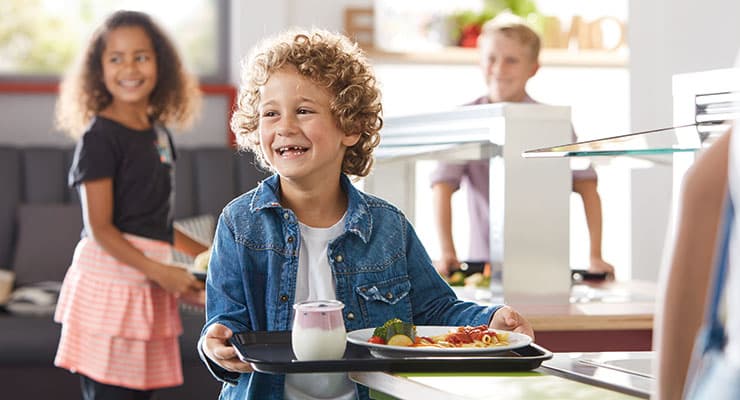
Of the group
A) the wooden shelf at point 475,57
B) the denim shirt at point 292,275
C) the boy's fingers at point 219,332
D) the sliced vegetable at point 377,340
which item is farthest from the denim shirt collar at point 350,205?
the wooden shelf at point 475,57

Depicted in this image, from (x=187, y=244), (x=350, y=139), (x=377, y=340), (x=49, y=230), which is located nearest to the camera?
(x=377, y=340)

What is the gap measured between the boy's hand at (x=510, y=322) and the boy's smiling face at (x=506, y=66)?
1811 mm

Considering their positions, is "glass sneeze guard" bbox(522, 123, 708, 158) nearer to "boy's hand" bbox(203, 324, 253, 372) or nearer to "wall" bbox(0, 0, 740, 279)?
"boy's hand" bbox(203, 324, 253, 372)

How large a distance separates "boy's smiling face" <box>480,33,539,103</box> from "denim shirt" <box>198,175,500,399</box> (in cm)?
165

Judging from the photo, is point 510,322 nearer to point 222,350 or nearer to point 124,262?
point 222,350

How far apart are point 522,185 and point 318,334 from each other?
92cm

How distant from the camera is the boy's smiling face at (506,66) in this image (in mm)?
3484

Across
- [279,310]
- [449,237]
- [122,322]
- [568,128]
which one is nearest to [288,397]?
[279,310]

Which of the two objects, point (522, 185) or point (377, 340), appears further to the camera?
point (522, 185)

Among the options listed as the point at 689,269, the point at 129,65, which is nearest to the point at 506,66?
the point at 129,65

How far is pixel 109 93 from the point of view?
11.7ft

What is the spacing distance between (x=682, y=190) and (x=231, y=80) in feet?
14.7

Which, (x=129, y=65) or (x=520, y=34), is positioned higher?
(x=520, y=34)

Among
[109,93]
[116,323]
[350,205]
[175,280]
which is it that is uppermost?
[109,93]
